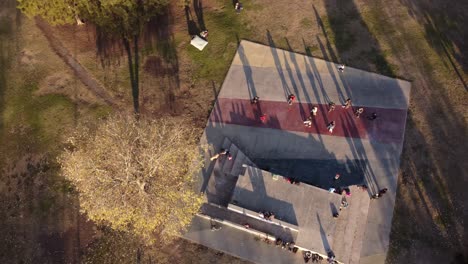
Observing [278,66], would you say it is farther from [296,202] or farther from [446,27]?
[446,27]

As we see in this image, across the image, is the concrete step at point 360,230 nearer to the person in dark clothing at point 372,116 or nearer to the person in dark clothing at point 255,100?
the person in dark clothing at point 372,116

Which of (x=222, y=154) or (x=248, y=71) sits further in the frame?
(x=248, y=71)

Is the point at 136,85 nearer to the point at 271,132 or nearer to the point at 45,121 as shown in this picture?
the point at 45,121

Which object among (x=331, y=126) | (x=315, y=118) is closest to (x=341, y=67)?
(x=315, y=118)

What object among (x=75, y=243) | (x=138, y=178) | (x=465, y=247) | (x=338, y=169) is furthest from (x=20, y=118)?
(x=465, y=247)

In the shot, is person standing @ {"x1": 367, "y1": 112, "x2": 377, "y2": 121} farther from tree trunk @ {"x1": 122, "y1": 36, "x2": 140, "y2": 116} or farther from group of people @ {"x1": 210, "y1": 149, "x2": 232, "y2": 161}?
tree trunk @ {"x1": 122, "y1": 36, "x2": 140, "y2": 116}

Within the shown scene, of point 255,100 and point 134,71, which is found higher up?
point 134,71
